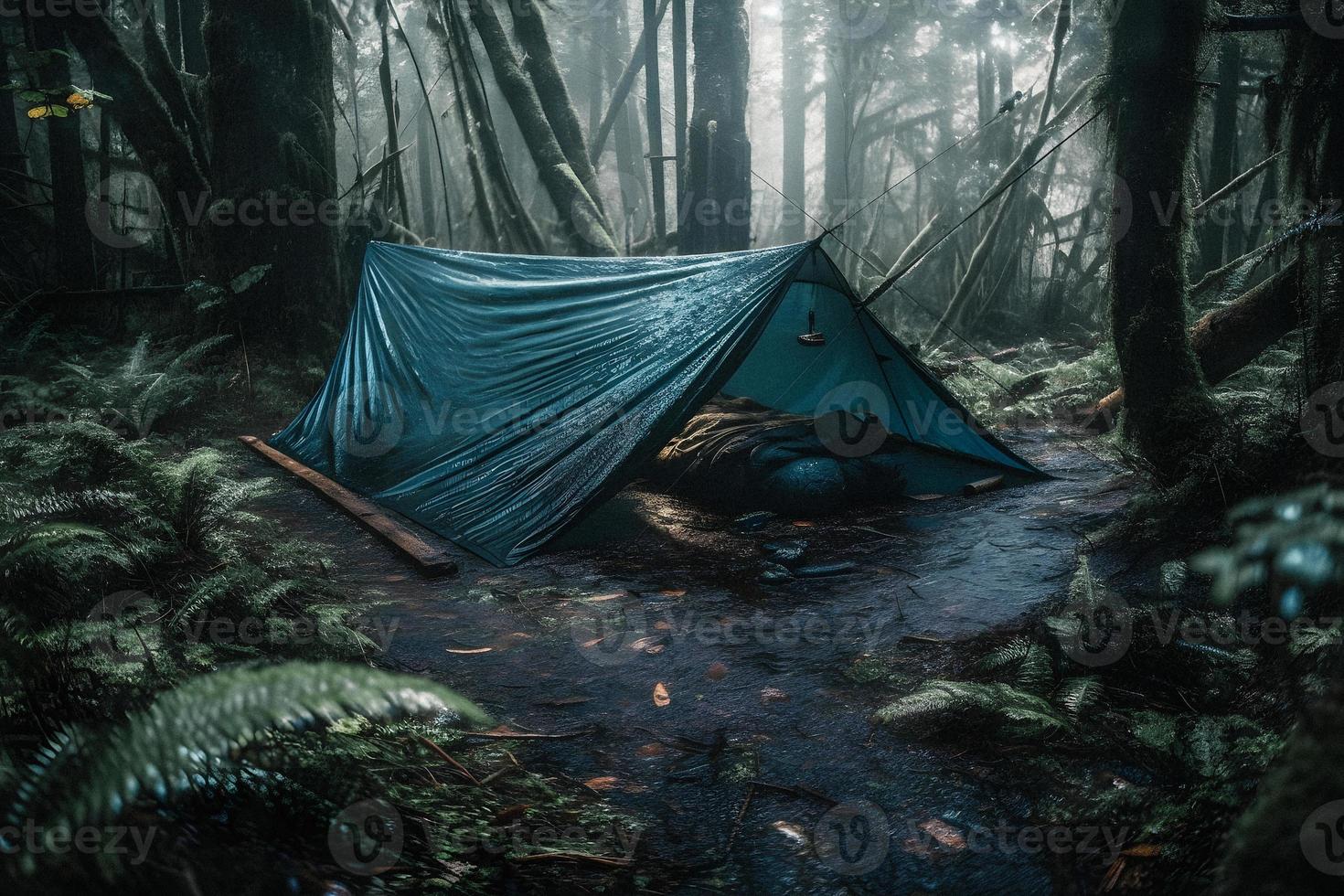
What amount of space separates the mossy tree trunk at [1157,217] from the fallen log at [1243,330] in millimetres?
572

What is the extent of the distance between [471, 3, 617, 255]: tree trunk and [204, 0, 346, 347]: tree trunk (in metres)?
1.99

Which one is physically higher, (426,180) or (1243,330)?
(426,180)

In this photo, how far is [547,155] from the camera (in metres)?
8.71

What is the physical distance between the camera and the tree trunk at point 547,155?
844 cm

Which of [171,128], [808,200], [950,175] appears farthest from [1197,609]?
[808,200]

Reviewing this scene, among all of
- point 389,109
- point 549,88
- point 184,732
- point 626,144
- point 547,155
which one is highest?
point 626,144

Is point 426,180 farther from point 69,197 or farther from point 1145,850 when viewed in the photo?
point 1145,850

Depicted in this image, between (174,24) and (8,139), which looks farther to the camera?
(174,24)

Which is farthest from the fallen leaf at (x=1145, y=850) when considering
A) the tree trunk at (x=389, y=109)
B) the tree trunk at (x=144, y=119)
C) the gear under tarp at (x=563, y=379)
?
the tree trunk at (x=144, y=119)

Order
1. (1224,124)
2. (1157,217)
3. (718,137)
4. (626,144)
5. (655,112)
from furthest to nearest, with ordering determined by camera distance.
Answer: (626,144) → (655,112) → (1224,124) → (718,137) → (1157,217)

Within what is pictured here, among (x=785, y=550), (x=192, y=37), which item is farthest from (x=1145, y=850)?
(x=192, y=37)

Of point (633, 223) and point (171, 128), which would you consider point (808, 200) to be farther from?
point (171, 128)

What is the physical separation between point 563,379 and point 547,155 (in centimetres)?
481

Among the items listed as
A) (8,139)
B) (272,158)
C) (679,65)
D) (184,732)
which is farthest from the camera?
(679,65)
